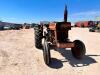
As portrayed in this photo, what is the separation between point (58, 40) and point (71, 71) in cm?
207

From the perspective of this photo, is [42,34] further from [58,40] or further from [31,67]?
[31,67]

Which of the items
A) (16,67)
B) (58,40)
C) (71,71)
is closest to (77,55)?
(58,40)

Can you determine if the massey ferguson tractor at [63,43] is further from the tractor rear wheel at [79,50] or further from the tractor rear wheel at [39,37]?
the tractor rear wheel at [39,37]

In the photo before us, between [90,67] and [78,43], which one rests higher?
[78,43]

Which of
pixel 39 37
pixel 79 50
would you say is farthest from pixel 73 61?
pixel 39 37

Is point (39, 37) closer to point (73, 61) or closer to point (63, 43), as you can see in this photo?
point (63, 43)

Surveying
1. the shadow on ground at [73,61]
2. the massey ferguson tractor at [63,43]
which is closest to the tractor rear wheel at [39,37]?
the massey ferguson tractor at [63,43]

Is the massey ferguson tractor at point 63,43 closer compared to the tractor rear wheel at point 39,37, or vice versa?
the massey ferguson tractor at point 63,43

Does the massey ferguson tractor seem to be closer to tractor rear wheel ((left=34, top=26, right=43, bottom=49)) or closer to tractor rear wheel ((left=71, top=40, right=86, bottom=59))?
tractor rear wheel ((left=71, top=40, right=86, bottom=59))

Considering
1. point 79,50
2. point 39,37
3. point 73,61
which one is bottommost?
point 73,61

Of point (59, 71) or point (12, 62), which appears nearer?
point (59, 71)

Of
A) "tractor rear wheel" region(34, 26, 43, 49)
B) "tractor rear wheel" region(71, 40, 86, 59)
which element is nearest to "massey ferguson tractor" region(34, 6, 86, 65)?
"tractor rear wheel" region(71, 40, 86, 59)

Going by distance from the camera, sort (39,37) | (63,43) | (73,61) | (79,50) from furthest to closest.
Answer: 1. (39,37)
2. (79,50)
3. (73,61)
4. (63,43)

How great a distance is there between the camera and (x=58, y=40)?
27.5 ft
